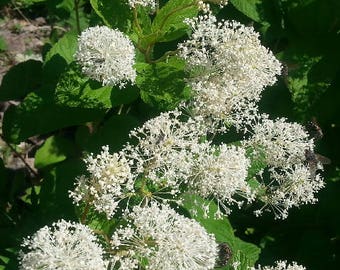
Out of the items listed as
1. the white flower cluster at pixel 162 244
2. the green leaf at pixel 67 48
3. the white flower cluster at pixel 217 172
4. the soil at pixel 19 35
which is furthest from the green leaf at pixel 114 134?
the soil at pixel 19 35

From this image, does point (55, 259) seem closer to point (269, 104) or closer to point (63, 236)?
point (63, 236)

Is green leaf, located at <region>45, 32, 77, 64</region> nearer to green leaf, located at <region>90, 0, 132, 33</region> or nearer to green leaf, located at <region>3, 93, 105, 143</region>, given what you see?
green leaf, located at <region>3, 93, 105, 143</region>

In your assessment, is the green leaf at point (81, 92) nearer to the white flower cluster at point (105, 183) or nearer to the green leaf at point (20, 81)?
the white flower cluster at point (105, 183)

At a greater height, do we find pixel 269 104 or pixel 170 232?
pixel 269 104

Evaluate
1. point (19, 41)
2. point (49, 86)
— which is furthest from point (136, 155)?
point (19, 41)

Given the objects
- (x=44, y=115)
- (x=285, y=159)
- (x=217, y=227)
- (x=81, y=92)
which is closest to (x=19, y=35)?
(x=44, y=115)

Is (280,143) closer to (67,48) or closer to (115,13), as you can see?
(115,13)
